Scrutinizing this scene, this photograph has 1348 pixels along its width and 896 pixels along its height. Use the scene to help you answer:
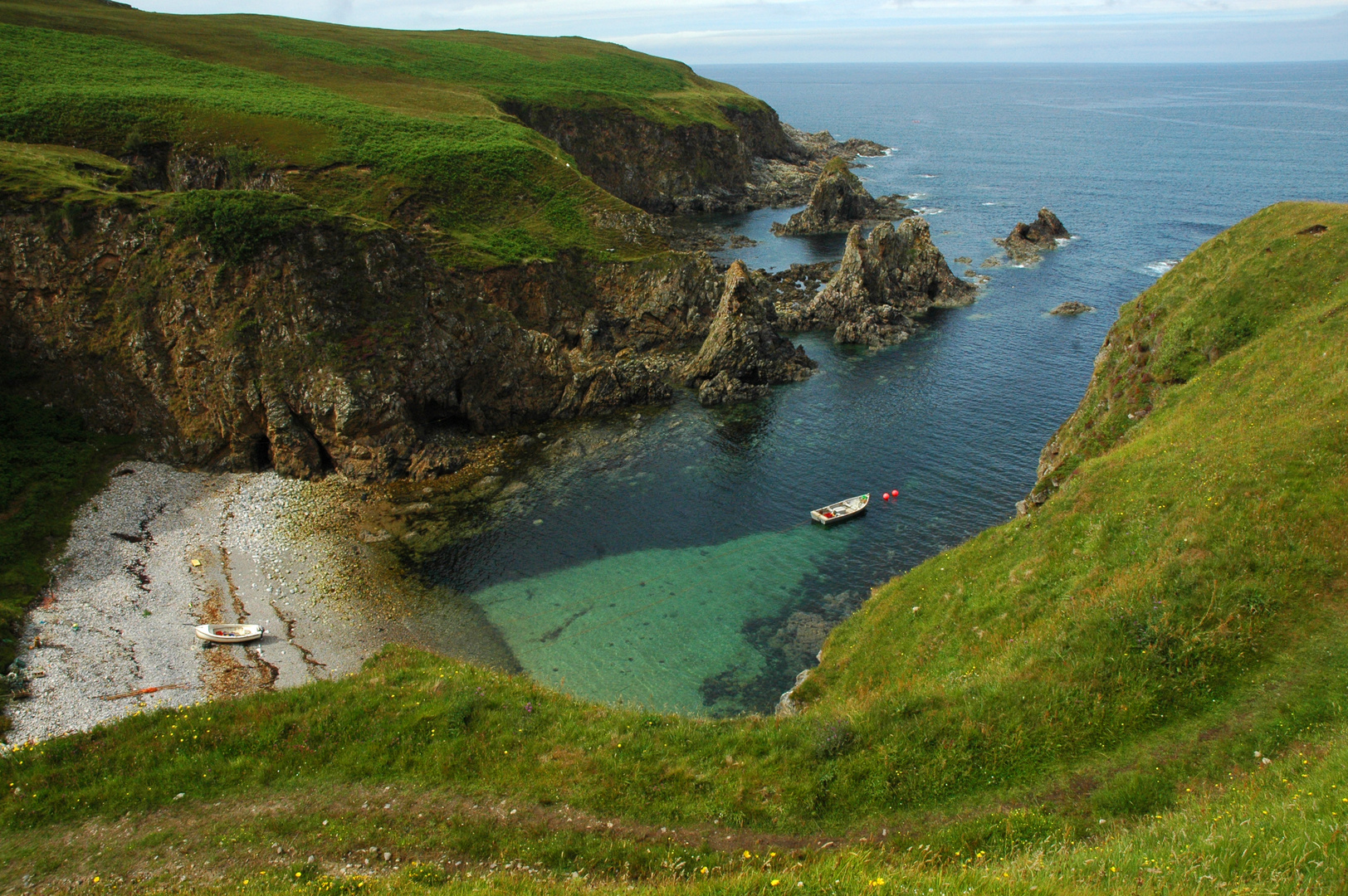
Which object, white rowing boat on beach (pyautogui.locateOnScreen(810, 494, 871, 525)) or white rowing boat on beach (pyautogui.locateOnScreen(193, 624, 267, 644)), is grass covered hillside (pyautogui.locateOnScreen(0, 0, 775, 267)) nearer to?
white rowing boat on beach (pyautogui.locateOnScreen(193, 624, 267, 644))

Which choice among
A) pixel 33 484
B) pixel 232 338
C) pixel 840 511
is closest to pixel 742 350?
pixel 840 511

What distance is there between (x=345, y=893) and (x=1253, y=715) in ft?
74.5

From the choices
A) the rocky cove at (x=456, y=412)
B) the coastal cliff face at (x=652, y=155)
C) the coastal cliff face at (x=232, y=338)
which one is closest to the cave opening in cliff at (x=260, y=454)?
the coastal cliff face at (x=232, y=338)

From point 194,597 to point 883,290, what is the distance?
258 feet

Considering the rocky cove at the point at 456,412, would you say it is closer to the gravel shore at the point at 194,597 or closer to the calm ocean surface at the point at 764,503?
the calm ocean surface at the point at 764,503

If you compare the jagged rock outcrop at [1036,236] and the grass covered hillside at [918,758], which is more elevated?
the jagged rock outcrop at [1036,236]

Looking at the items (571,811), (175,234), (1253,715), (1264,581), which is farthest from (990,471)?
(175,234)

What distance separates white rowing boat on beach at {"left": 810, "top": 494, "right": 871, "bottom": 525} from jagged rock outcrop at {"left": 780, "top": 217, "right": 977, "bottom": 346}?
36588 mm

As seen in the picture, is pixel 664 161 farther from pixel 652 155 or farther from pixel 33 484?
pixel 33 484

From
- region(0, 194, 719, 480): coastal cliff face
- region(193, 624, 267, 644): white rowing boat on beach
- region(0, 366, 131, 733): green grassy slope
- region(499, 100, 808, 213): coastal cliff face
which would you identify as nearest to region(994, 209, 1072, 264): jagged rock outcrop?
region(499, 100, 808, 213): coastal cliff face

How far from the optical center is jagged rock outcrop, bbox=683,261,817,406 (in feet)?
241

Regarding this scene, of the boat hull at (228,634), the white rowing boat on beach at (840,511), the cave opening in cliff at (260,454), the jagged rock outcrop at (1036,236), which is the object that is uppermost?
the jagged rock outcrop at (1036,236)

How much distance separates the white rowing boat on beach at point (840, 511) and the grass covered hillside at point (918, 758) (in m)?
21.1

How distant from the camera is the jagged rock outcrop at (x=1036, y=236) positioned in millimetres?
115125
